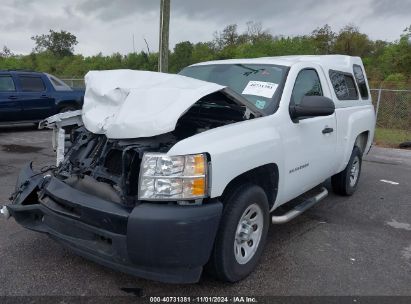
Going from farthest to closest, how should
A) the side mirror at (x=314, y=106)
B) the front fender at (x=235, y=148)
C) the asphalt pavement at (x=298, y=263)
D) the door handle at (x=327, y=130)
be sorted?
the door handle at (x=327, y=130)
the side mirror at (x=314, y=106)
the asphalt pavement at (x=298, y=263)
the front fender at (x=235, y=148)

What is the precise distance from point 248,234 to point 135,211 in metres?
1.10

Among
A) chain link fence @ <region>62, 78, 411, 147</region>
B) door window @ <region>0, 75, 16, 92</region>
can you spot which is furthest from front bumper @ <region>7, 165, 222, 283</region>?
chain link fence @ <region>62, 78, 411, 147</region>

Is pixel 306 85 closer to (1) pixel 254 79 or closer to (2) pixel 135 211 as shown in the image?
(1) pixel 254 79

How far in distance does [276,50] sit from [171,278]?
2238 cm

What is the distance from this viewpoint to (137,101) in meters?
3.18

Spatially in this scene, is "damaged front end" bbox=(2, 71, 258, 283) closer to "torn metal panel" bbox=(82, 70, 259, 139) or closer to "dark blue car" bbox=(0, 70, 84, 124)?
"torn metal panel" bbox=(82, 70, 259, 139)

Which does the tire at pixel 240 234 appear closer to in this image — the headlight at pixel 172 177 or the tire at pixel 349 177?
the headlight at pixel 172 177

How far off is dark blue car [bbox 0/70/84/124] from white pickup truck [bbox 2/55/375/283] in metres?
8.13

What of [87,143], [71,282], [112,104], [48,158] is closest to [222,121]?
[112,104]

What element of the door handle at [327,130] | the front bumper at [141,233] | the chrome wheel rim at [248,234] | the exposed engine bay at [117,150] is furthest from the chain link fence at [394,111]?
the front bumper at [141,233]

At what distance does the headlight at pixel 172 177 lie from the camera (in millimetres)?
2689

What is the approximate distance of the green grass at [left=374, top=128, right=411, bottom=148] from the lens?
12.0 metres

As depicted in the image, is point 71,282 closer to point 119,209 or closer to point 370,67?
point 119,209

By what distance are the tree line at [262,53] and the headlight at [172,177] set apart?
18.3 m
